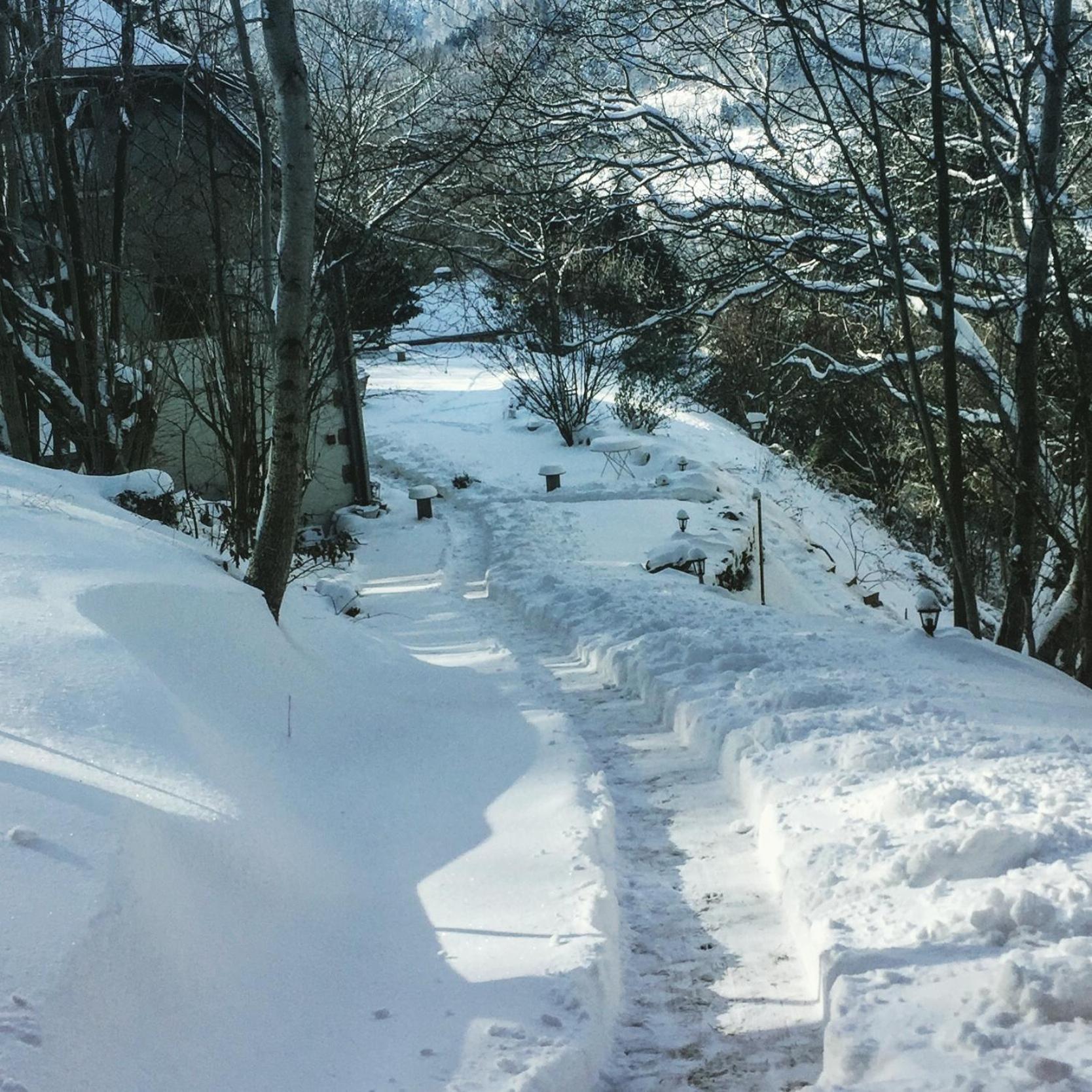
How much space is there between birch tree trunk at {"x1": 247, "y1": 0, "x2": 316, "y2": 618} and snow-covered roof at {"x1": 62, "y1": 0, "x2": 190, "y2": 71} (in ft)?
13.1

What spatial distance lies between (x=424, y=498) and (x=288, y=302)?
9.50 metres

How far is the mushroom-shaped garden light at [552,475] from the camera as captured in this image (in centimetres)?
1700

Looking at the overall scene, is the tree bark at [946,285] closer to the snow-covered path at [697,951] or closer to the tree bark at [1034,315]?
the tree bark at [1034,315]

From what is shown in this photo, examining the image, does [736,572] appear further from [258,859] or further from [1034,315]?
[258,859]

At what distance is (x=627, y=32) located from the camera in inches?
358

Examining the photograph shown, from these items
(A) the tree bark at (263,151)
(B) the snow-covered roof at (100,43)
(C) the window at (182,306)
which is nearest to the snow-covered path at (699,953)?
(A) the tree bark at (263,151)

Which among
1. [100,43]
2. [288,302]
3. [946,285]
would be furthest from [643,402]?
[288,302]

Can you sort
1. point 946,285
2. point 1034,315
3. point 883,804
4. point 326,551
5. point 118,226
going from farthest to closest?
1. point 326,551
2. point 118,226
3. point 1034,315
4. point 946,285
5. point 883,804

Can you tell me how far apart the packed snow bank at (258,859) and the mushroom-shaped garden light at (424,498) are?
30.4 feet

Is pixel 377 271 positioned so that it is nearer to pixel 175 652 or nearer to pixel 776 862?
pixel 175 652

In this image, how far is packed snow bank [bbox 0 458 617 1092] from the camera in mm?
2891

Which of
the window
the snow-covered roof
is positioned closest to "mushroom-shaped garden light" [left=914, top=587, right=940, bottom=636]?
the window

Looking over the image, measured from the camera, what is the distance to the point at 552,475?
17016 mm

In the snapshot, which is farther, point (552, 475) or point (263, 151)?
point (552, 475)
